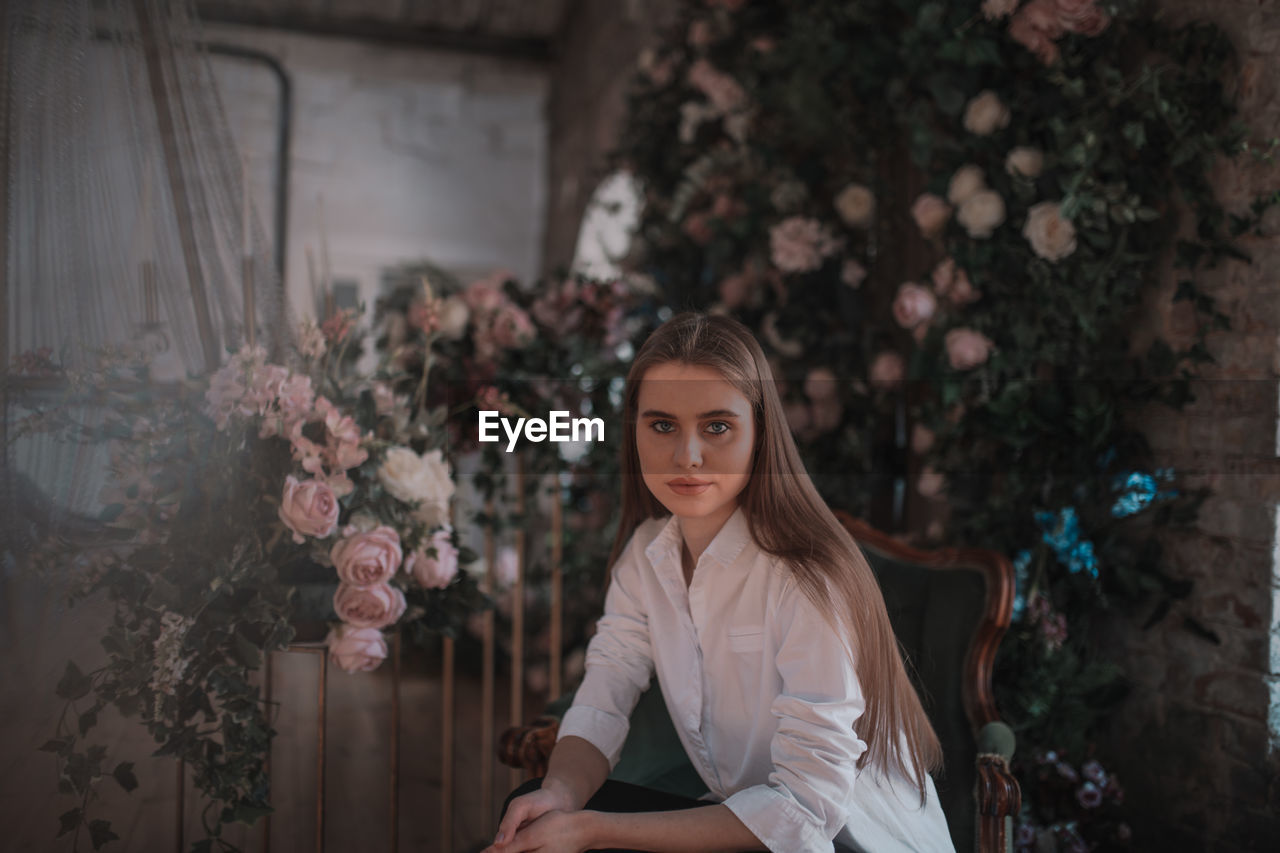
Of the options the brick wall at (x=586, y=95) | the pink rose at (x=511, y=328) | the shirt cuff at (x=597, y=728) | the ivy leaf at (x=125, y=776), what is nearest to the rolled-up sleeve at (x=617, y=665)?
the shirt cuff at (x=597, y=728)

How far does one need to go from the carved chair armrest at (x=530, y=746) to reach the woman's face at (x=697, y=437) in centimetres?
51

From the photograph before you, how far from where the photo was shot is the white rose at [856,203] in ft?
7.85

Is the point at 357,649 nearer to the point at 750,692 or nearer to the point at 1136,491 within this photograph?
the point at 750,692

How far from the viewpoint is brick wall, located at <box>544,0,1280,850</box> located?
1.54m

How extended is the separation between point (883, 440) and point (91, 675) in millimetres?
1838

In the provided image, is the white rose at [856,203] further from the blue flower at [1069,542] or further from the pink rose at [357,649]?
the pink rose at [357,649]

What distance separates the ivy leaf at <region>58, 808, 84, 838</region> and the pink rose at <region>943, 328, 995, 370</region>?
67.2 inches

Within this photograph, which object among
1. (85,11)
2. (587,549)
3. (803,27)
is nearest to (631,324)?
(587,549)

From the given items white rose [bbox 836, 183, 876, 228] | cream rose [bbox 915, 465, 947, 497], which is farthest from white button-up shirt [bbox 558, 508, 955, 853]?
white rose [bbox 836, 183, 876, 228]

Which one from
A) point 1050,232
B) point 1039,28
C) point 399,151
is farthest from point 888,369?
point 399,151

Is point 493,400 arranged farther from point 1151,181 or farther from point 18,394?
point 1151,181

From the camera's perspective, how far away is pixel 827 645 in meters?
1.11

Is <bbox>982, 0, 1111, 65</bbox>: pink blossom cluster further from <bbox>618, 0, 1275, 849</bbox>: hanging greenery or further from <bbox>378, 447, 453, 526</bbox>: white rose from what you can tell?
<bbox>378, 447, 453, 526</bbox>: white rose

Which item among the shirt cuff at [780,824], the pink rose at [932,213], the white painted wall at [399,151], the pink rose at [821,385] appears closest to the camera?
the shirt cuff at [780,824]
